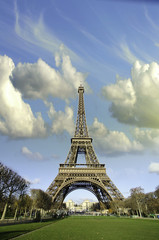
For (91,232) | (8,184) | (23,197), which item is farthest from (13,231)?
(23,197)

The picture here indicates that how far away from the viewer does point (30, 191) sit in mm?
63031

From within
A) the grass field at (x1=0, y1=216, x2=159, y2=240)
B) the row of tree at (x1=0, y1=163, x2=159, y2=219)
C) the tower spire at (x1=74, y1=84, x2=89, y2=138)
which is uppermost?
the tower spire at (x1=74, y1=84, x2=89, y2=138)

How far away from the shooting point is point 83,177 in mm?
65688

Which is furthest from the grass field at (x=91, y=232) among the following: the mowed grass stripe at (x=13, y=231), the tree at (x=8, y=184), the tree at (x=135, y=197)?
the tree at (x=135, y=197)

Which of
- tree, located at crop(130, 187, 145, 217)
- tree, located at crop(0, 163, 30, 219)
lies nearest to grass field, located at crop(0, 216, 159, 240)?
tree, located at crop(0, 163, 30, 219)

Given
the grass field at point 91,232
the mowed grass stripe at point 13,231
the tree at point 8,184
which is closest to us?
the grass field at point 91,232

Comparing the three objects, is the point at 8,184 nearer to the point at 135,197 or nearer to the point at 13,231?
the point at 13,231

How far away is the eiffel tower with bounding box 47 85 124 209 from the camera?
62156 millimetres

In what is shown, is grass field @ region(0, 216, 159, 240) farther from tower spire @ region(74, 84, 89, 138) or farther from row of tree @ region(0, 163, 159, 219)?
tower spire @ region(74, 84, 89, 138)

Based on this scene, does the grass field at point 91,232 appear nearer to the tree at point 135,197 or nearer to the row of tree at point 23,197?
the row of tree at point 23,197

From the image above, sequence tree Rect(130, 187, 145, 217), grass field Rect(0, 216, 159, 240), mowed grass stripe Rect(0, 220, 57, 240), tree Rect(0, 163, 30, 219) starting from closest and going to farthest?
grass field Rect(0, 216, 159, 240), mowed grass stripe Rect(0, 220, 57, 240), tree Rect(0, 163, 30, 219), tree Rect(130, 187, 145, 217)

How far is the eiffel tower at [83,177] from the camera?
6216 cm

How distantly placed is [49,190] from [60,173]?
7.13 metres

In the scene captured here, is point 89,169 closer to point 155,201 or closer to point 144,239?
point 155,201
